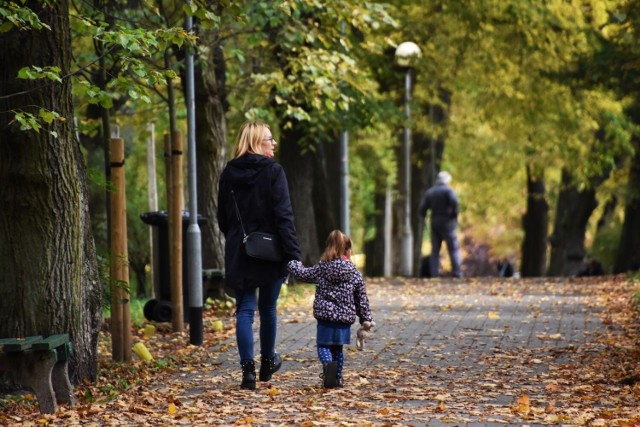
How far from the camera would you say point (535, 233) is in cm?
3525

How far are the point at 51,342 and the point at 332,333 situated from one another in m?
2.12

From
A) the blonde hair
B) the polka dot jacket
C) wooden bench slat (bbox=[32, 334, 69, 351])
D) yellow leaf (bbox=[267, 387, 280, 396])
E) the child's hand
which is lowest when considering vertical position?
yellow leaf (bbox=[267, 387, 280, 396])

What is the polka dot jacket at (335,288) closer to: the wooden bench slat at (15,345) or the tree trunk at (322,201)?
the wooden bench slat at (15,345)

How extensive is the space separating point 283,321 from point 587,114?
13.5 meters

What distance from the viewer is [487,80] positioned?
26.9 metres

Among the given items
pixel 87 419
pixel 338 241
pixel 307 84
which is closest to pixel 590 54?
pixel 307 84

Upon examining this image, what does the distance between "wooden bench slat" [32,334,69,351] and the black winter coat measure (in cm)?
132

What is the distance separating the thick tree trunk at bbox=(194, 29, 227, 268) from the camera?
16.8 m

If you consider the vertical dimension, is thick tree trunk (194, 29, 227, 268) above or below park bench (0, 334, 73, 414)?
above

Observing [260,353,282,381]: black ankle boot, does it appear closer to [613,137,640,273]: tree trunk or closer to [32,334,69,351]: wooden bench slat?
[32,334,69,351]: wooden bench slat

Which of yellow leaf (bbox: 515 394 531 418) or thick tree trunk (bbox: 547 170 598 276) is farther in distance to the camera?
thick tree trunk (bbox: 547 170 598 276)

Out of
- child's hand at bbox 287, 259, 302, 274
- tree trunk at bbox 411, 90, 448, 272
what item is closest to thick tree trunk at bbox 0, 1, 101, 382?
child's hand at bbox 287, 259, 302, 274

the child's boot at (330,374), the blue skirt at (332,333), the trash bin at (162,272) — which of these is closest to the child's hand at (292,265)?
the blue skirt at (332,333)

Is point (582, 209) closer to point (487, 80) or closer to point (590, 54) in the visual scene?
point (487, 80)
